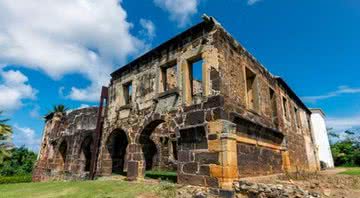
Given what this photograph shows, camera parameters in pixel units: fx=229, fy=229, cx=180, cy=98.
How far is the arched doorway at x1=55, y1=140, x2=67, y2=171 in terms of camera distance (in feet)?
48.6

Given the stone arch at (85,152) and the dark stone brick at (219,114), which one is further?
the stone arch at (85,152)

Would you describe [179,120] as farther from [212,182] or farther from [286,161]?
[286,161]

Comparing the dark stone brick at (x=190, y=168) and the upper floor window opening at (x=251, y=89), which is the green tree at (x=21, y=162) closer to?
the dark stone brick at (x=190, y=168)

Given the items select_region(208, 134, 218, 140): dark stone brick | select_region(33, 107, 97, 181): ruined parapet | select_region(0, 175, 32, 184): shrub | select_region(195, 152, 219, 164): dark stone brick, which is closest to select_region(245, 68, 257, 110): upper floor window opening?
select_region(208, 134, 218, 140): dark stone brick

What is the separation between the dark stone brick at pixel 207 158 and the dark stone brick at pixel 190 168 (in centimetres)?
17

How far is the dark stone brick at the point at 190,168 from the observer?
6.37 metres

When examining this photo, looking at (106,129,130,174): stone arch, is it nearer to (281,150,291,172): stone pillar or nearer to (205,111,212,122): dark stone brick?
(205,111,212,122): dark stone brick

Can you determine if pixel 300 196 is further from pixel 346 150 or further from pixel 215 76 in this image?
pixel 346 150

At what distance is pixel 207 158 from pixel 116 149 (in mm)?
5711

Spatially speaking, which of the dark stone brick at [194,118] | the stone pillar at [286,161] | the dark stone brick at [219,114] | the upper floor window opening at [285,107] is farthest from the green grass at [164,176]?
the upper floor window opening at [285,107]

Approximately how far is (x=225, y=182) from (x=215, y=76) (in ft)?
9.61

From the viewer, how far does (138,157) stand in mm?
8438

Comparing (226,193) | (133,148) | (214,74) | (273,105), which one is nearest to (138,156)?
(133,148)

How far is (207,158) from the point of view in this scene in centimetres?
617
